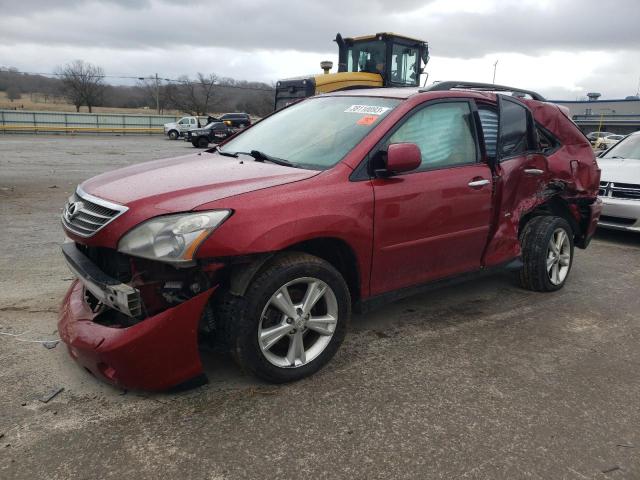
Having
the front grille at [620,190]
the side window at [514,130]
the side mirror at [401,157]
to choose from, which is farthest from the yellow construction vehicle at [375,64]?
the side mirror at [401,157]

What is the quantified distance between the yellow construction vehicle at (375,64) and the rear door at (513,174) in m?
8.77

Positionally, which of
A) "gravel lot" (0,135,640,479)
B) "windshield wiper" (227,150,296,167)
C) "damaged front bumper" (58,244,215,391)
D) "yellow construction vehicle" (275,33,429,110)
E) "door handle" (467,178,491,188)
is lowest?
"gravel lot" (0,135,640,479)

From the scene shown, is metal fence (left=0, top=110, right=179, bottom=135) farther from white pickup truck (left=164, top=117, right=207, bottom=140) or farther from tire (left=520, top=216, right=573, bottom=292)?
tire (left=520, top=216, right=573, bottom=292)

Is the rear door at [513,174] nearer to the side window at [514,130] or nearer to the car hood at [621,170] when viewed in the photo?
the side window at [514,130]

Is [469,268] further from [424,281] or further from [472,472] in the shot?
[472,472]

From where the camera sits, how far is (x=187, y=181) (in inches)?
125

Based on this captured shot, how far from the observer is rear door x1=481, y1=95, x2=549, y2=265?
14.2ft

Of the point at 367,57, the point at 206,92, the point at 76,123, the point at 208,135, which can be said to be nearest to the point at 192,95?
Result: the point at 206,92

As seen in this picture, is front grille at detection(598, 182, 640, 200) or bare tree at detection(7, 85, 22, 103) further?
bare tree at detection(7, 85, 22, 103)

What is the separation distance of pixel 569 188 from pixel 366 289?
107 inches

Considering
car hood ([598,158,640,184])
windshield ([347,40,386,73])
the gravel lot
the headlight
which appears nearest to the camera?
the gravel lot

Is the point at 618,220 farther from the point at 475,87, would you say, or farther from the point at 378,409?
the point at 378,409

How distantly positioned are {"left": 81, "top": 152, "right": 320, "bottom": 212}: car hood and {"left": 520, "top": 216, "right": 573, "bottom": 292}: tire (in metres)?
2.54

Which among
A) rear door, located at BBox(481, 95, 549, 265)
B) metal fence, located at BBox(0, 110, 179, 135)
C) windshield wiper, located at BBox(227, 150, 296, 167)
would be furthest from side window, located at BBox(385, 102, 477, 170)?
metal fence, located at BBox(0, 110, 179, 135)
